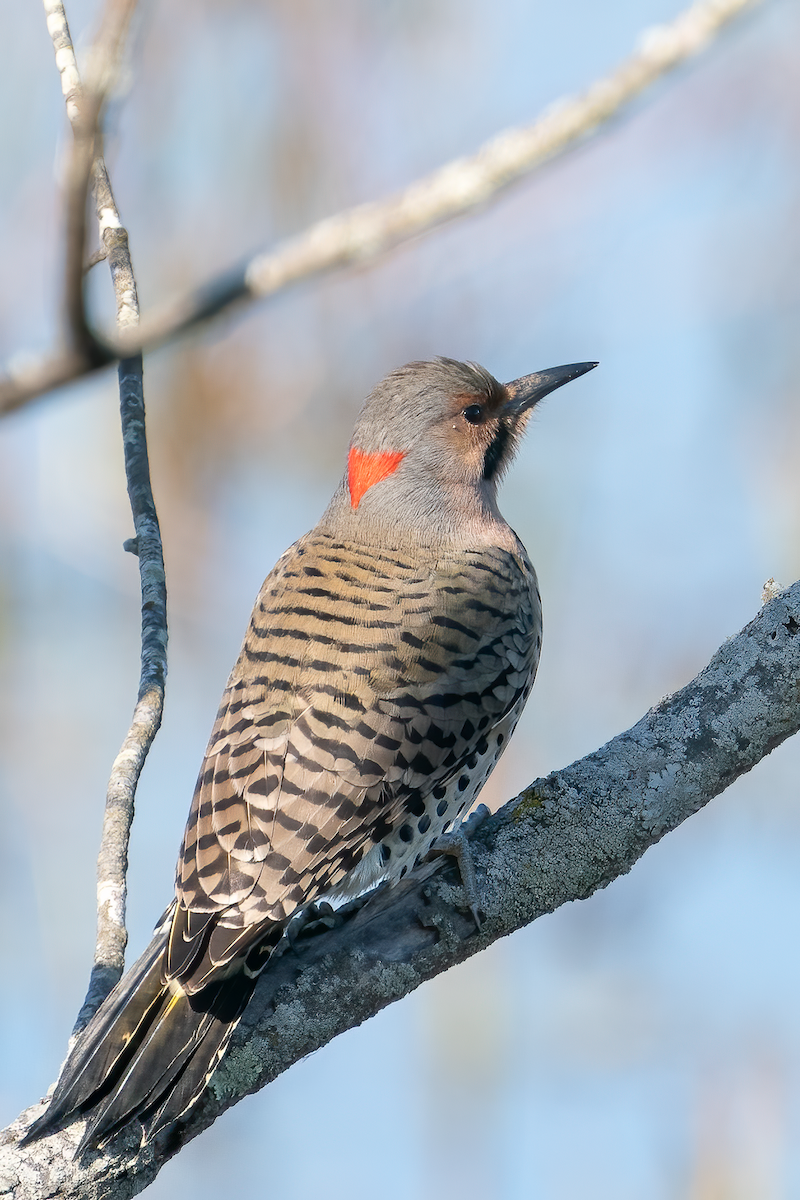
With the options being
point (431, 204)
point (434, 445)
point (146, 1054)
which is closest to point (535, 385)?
point (434, 445)

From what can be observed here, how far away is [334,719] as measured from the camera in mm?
3424

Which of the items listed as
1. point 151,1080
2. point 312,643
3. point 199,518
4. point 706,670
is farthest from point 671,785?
point 199,518

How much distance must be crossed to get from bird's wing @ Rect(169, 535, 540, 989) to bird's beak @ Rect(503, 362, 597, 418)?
915mm

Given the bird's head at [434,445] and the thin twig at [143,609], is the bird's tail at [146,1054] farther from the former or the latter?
the bird's head at [434,445]

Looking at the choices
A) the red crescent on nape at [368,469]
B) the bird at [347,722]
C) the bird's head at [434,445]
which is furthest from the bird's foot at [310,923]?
the red crescent on nape at [368,469]

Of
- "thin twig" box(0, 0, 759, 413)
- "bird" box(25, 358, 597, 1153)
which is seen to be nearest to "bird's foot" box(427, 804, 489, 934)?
"bird" box(25, 358, 597, 1153)

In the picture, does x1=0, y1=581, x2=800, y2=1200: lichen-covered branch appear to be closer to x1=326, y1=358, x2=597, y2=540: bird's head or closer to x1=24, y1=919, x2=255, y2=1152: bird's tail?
x1=24, y1=919, x2=255, y2=1152: bird's tail

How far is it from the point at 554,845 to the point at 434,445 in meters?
1.88

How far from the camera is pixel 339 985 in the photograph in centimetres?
294

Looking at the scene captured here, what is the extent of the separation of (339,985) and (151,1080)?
0.49 metres

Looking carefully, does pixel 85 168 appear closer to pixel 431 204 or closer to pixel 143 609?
pixel 431 204

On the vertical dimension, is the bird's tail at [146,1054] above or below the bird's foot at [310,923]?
below

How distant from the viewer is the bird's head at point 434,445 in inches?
174

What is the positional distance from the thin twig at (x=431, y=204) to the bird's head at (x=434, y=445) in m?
3.18
